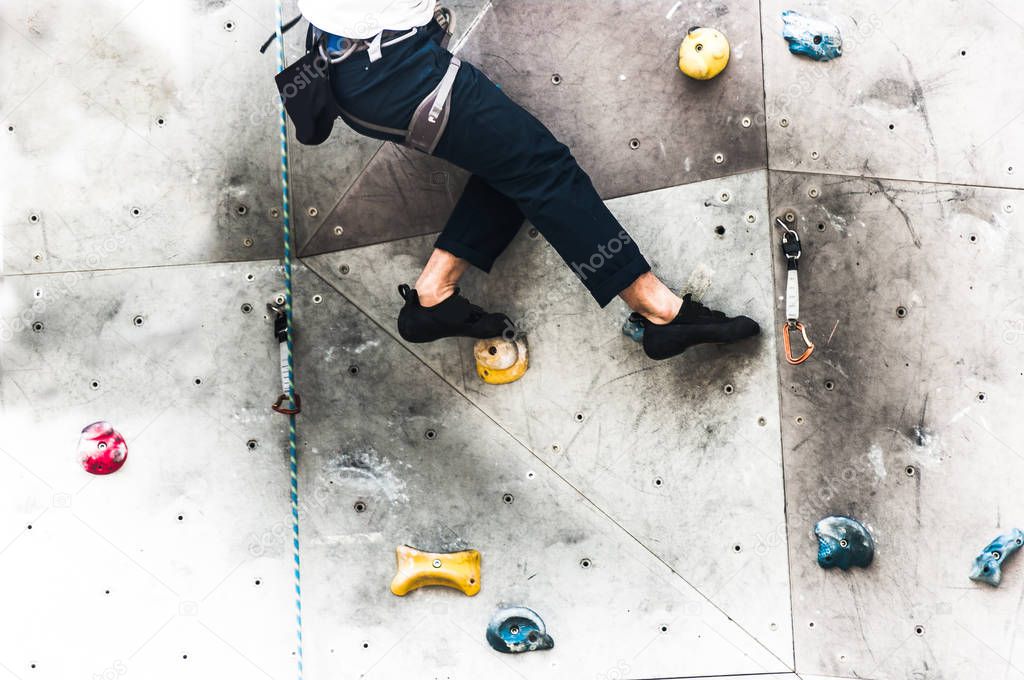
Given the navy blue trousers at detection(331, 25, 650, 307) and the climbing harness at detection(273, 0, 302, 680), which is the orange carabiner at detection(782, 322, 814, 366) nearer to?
the navy blue trousers at detection(331, 25, 650, 307)

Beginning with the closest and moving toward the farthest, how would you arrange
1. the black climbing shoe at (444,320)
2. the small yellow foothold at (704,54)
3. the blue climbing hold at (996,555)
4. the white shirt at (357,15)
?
the white shirt at (357,15) → the black climbing shoe at (444,320) → the small yellow foothold at (704,54) → the blue climbing hold at (996,555)

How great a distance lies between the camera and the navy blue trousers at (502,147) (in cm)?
328

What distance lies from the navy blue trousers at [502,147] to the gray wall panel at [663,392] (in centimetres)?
46

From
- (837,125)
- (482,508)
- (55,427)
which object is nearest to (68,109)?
(55,427)

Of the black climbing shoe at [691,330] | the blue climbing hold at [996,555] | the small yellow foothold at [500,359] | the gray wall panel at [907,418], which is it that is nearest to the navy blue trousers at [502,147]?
the black climbing shoe at [691,330]

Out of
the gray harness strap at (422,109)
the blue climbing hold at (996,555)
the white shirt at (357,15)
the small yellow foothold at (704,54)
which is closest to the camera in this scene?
the white shirt at (357,15)

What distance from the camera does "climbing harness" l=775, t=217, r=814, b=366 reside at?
3873 millimetres

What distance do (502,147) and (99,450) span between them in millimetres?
2420

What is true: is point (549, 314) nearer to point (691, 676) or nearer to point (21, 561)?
point (691, 676)

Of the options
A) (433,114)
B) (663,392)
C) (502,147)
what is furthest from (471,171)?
(663,392)

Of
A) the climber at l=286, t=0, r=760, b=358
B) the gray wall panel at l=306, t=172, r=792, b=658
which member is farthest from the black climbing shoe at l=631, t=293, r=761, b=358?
the gray wall panel at l=306, t=172, r=792, b=658

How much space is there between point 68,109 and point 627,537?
3.39 meters

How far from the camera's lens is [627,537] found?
13.2 feet

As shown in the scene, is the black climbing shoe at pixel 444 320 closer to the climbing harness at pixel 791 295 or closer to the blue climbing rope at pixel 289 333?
the blue climbing rope at pixel 289 333
